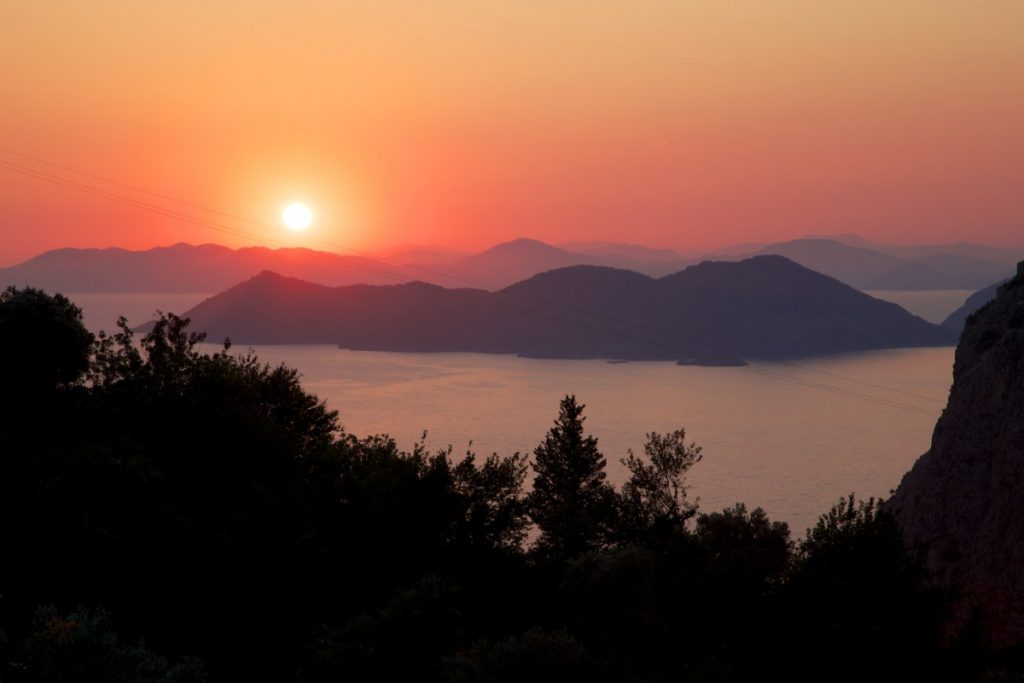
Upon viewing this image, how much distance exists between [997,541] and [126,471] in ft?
138

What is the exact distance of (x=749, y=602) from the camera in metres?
33.7

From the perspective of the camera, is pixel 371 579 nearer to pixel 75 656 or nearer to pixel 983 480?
pixel 75 656

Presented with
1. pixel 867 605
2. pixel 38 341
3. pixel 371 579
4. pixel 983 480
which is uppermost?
pixel 38 341

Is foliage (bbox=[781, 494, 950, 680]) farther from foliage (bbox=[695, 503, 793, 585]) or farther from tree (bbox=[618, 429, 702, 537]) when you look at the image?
tree (bbox=[618, 429, 702, 537])

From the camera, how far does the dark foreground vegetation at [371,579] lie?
1031 inches

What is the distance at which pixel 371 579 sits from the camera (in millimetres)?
33906

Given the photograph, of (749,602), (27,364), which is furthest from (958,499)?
(27,364)

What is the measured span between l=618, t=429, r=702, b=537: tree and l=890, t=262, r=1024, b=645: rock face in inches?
511

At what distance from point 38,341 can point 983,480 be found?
5104 centimetres

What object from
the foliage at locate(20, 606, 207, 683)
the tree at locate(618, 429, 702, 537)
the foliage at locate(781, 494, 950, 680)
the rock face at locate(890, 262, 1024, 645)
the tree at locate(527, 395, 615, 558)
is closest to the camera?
the foliage at locate(20, 606, 207, 683)

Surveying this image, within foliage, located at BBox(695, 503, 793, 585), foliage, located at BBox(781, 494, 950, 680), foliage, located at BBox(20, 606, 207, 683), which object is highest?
foliage, located at BBox(20, 606, 207, 683)

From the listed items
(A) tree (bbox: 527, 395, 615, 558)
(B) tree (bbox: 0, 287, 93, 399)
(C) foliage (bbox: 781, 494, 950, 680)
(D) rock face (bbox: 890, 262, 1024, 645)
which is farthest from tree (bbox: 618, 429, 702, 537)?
(B) tree (bbox: 0, 287, 93, 399)

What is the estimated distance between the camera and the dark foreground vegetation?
85.9 feet

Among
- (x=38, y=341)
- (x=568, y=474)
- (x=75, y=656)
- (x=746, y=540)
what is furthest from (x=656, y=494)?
(x=75, y=656)
